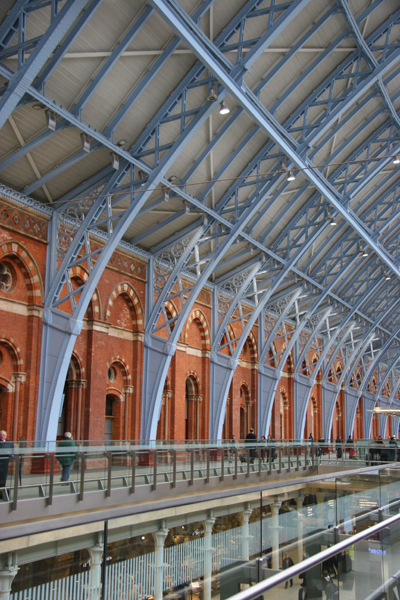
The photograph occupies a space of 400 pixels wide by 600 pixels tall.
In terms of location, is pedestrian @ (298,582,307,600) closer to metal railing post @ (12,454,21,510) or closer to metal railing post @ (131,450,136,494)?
metal railing post @ (12,454,21,510)

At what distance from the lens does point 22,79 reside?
44.9ft

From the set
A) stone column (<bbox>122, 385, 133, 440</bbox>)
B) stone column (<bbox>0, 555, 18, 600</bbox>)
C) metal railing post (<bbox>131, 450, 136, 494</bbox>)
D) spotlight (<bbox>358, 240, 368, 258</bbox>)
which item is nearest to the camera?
stone column (<bbox>0, 555, 18, 600</bbox>)

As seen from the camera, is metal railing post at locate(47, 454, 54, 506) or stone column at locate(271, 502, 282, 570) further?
metal railing post at locate(47, 454, 54, 506)

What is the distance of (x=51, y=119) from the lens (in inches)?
619

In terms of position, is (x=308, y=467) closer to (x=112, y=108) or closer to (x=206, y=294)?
(x=206, y=294)

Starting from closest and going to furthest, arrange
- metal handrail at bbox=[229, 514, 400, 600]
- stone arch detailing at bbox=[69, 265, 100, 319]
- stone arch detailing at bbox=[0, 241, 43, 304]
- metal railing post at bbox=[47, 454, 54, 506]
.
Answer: metal handrail at bbox=[229, 514, 400, 600], metal railing post at bbox=[47, 454, 54, 506], stone arch detailing at bbox=[0, 241, 43, 304], stone arch detailing at bbox=[69, 265, 100, 319]

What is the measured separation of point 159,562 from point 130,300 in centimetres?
2007

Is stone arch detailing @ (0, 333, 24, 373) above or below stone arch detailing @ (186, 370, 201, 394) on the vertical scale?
above

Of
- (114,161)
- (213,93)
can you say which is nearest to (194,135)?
(213,93)

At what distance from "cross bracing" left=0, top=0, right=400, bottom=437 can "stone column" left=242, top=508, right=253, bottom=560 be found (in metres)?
12.0

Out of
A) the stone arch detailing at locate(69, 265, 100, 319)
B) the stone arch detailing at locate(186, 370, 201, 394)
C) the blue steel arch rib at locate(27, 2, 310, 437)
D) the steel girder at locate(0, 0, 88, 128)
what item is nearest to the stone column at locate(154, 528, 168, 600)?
the steel girder at locate(0, 0, 88, 128)

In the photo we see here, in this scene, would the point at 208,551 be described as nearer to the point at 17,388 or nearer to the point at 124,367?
the point at 17,388

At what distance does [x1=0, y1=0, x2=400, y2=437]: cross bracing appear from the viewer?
1567 cm

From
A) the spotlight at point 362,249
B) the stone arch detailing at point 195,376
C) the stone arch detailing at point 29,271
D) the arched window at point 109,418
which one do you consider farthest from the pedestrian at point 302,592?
the spotlight at point 362,249
